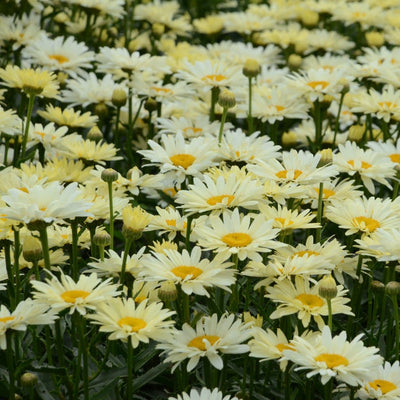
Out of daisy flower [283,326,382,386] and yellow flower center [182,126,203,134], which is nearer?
daisy flower [283,326,382,386]

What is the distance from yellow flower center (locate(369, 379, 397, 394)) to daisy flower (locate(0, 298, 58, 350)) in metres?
0.82

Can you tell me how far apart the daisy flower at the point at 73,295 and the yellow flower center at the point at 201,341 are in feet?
0.78

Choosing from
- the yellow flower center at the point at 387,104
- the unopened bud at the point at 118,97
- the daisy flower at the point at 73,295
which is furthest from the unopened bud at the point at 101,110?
the daisy flower at the point at 73,295

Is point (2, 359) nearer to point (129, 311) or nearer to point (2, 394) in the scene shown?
point (2, 394)

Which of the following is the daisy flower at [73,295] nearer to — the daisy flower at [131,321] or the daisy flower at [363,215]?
the daisy flower at [131,321]

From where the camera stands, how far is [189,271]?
211cm

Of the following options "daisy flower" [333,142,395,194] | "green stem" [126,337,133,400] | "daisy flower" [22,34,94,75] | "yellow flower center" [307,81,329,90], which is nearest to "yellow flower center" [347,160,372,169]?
"daisy flower" [333,142,395,194]

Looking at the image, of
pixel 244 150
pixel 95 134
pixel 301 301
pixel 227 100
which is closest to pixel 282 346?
pixel 301 301

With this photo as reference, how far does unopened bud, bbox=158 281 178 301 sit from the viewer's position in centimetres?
209

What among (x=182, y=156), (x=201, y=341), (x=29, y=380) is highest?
(x=182, y=156)

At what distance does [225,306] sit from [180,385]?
43 centimetres

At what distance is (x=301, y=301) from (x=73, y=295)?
613 millimetres

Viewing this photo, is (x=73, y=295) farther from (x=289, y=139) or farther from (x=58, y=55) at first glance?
(x=58, y=55)

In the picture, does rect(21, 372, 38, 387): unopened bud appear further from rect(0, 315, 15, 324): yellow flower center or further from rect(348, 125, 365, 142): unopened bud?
rect(348, 125, 365, 142): unopened bud
